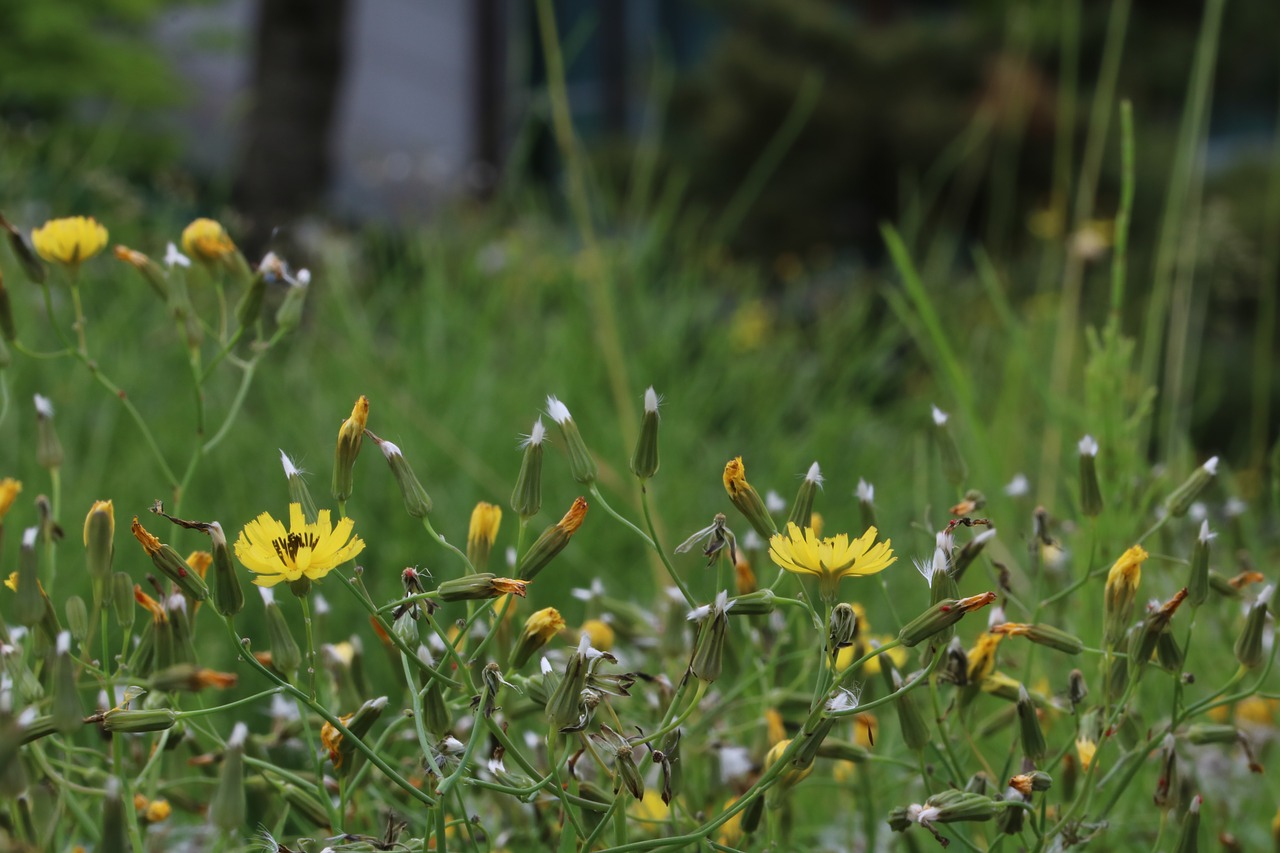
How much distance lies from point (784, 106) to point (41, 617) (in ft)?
29.2

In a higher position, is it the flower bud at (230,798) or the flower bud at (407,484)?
the flower bud at (407,484)

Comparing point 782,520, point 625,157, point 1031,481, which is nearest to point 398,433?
point 782,520

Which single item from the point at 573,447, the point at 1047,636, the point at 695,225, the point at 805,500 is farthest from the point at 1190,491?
the point at 695,225

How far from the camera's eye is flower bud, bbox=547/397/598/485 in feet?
2.27

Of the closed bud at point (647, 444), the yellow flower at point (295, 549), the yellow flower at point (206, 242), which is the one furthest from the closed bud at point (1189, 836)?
the yellow flower at point (206, 242)

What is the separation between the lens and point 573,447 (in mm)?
718

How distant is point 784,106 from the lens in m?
9.13

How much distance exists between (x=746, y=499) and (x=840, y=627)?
107 millimetres

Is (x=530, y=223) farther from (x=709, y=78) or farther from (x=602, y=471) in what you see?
(x=709, y=78)

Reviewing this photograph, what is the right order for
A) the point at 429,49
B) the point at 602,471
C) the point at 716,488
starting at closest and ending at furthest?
1. the point at 602,471
2. the point at 716,488
3. the point at 429,49

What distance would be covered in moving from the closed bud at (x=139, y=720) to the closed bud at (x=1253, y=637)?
0.56 m

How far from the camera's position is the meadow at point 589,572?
2.12 feet

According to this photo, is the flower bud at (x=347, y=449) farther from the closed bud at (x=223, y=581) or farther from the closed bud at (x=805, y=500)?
the closed bud at (x=805, y=500)

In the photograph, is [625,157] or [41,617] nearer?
[41,617]
